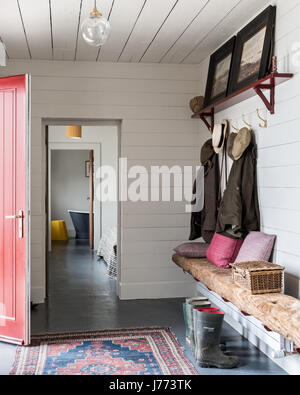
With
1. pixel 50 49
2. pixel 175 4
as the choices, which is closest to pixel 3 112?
pixel 50 49

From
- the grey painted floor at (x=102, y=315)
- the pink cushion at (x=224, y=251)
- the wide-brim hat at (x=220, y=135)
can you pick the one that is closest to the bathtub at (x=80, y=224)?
the grey painted floor at (x=102, y=315)

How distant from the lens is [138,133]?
5.60 meters

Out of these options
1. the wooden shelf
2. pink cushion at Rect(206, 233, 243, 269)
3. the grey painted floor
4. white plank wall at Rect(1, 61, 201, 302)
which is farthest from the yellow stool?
pink cushion at Rect(206, 233, 243, 269)

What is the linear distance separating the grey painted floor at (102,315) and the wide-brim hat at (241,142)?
1.61 m

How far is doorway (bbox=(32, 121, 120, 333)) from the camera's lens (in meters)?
5.00

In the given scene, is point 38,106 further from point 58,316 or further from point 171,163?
point 58,316

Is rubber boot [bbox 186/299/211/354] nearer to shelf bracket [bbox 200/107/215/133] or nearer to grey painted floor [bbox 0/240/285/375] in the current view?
grey painted floor [bbox 0/240/285/375]

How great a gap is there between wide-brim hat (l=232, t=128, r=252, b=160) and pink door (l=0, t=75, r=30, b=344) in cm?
175

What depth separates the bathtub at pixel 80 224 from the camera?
446 inches

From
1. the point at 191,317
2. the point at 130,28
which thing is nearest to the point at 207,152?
the point at 130,28

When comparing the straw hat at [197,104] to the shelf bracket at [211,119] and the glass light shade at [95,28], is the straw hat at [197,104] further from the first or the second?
the glass light shade at [95,28]

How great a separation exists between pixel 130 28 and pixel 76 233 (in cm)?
787

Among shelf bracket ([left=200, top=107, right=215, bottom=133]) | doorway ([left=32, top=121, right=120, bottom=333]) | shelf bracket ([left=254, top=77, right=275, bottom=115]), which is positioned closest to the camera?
shelf bracket ([left=254, top=77, right=275, bottom=115])

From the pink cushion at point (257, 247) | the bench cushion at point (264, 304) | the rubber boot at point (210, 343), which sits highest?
the pink cushion at point (257, 247)
